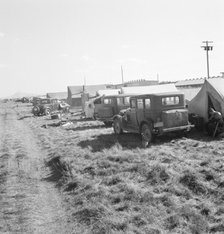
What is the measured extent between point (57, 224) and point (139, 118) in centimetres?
835

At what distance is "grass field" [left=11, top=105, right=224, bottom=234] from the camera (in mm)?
5230

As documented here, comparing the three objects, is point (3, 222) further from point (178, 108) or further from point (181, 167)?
point (178, 108)

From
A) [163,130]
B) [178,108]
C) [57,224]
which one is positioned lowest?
[57,224]

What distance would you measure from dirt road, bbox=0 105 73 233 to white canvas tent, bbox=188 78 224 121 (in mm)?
8259

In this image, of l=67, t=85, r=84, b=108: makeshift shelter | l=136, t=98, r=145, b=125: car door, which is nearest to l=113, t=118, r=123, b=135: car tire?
l=136, t=98, r=145, b=125: car door

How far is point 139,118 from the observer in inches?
524

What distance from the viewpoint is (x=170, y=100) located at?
13039 millimetres

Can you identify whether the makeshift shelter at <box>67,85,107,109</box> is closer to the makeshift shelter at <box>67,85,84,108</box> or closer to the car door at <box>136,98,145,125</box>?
the makeshift shelter at <box>67,85,84,108</box>

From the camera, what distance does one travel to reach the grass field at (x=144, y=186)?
5230mm

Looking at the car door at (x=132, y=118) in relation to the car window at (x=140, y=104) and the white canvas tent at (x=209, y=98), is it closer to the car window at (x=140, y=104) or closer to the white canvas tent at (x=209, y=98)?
the car window at (x=140, y=104)

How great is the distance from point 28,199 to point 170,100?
8.21 metres

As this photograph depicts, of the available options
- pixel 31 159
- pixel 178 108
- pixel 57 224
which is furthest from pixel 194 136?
pixel 57 224

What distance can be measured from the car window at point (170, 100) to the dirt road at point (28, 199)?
564 centimetres

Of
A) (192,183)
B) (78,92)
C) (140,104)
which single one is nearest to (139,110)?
(140,104)
